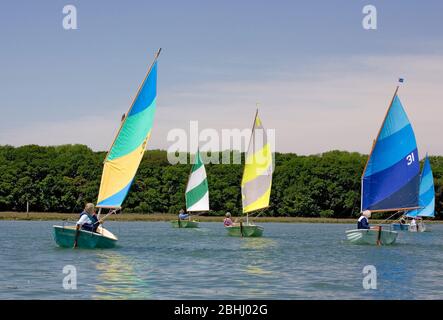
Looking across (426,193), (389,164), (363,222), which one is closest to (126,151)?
(363,222)

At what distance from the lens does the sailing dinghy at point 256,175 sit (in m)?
52.2

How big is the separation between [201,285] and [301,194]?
89.8 metres

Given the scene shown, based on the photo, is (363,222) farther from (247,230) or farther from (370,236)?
(247,230)

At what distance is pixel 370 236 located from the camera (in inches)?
1624

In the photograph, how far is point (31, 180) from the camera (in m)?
106

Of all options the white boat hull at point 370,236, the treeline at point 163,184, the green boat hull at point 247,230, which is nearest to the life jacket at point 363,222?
the white boat hull at point 370,236

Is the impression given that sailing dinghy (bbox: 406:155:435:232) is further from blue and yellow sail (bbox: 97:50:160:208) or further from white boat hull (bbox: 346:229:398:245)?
blue and yellow sail (bbox: 97:50:160:208)

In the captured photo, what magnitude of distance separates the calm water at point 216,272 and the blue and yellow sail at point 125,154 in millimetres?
2718

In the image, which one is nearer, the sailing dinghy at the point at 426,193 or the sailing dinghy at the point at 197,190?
the sailing dinghy at the point at 197,190

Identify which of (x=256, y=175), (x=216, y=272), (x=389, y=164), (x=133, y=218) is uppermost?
(x=389, y=164)

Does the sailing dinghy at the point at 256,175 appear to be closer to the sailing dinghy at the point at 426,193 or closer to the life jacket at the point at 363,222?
the life jacket at the point at 363,222

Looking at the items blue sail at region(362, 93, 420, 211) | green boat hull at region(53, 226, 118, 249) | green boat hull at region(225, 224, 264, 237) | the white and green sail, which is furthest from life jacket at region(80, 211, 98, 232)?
the white and green sail

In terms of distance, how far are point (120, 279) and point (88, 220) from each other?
10.1 meters

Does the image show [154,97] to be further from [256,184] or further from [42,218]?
[42,218]
